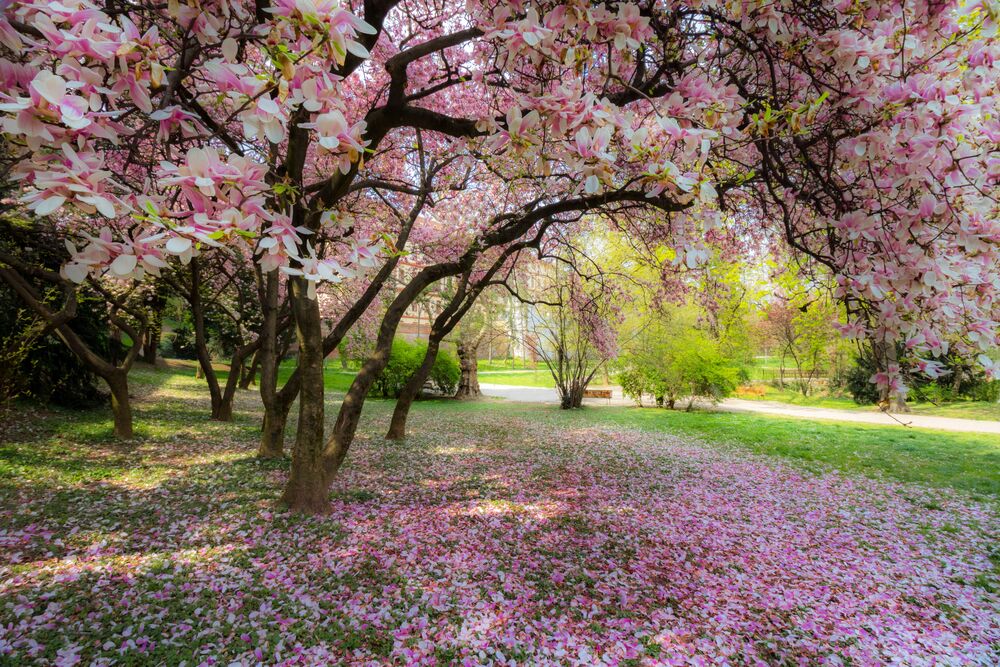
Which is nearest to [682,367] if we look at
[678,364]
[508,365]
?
[678,364]

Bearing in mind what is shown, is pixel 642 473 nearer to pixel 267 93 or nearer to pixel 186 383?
pixel 267 93

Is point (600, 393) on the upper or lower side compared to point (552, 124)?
lower

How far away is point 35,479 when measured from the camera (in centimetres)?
490

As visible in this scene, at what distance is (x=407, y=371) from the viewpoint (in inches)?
696

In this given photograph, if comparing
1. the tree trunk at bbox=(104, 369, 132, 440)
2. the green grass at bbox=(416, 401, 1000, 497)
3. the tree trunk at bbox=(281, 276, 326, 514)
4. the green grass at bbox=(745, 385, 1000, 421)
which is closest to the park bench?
the green grass at bbox=(416, 401, 1000, 497)

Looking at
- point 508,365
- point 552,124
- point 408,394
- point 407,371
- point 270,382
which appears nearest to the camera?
point 552,124

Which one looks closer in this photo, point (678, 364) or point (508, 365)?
point (678, 364)

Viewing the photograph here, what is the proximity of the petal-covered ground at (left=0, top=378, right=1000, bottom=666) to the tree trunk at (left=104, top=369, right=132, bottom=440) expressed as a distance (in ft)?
3.65

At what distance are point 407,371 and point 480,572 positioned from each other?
570 inches

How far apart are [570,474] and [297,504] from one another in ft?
12.6

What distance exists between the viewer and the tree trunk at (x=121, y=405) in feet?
22.8

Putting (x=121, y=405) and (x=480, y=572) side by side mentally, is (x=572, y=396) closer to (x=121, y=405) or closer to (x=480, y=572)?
(x=121, y=405)

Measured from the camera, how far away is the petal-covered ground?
274cm

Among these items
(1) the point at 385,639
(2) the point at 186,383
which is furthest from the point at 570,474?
(2) the point at 186,383
